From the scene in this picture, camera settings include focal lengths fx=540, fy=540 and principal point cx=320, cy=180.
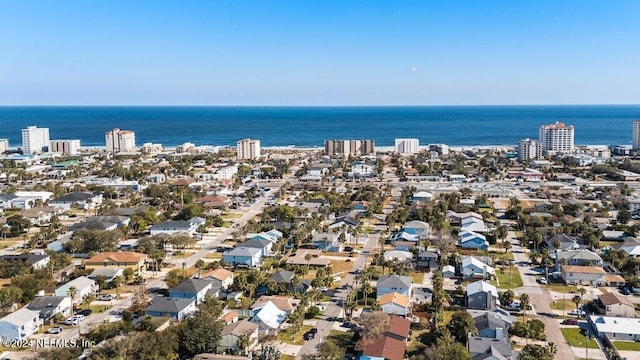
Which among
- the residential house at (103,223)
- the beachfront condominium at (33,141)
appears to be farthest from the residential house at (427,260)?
the beachfront condominium at (33,141)

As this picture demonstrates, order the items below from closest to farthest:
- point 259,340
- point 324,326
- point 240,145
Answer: point 259,340
point 324,326
point 240,145

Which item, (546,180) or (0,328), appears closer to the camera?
(0,328)

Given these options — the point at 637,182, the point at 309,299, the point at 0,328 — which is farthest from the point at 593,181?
the point at 0,328

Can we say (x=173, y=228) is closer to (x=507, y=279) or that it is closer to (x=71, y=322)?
(x=71, y=322)

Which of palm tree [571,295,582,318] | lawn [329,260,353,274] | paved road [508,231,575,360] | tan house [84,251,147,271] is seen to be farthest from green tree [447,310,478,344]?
tan house [84,251,147,271]

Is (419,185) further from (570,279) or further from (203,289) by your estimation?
(203,289)

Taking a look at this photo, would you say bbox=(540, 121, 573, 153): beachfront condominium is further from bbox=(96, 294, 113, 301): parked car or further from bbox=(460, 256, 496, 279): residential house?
bbox=(96, 294, 113, 301): parked car

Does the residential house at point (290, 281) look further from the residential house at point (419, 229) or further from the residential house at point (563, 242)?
the residential house at point (563, 242)
